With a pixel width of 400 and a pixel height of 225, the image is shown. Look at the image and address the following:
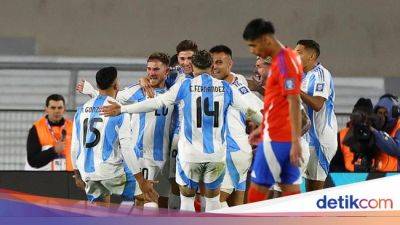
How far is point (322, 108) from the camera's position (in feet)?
38.3

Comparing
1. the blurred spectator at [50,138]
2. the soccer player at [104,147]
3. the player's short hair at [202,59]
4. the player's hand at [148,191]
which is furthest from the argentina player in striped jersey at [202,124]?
the blurred spectator at [50,138]

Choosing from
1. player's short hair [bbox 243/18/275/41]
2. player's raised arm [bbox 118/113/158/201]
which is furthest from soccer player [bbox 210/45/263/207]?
player's short hair [bbox 243/18/275/41]

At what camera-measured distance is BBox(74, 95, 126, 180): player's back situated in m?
11.1

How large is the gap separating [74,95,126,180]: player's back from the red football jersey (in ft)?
7.92

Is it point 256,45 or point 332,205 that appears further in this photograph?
point 332,205

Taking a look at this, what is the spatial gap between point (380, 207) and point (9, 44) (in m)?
8.48

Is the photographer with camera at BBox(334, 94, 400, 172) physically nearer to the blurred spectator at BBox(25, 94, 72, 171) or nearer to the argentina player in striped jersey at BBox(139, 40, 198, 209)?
the argentina player in striped jersey at BBox(139, 40, 198, 209)

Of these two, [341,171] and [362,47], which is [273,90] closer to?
[341,171]

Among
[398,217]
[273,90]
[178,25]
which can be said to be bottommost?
[398,217]

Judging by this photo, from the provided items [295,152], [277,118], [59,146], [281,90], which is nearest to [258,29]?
[281,90]

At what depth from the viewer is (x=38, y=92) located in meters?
16.2

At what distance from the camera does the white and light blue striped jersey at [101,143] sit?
11078mm

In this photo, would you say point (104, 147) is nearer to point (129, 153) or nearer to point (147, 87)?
point (129, 153)

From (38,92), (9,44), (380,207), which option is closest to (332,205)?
(380,207)
